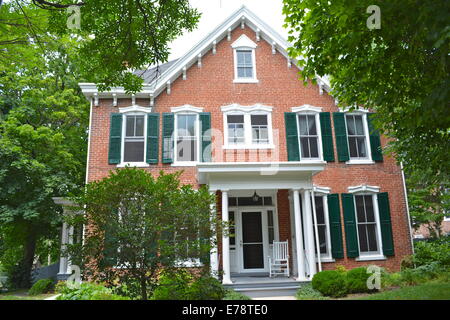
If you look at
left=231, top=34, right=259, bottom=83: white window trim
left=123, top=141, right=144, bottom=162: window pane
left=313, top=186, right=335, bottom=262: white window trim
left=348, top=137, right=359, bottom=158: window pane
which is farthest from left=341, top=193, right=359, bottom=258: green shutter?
left=123, top=141, right=144, bottom=162: window pane

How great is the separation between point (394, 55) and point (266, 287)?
7684 millimetres

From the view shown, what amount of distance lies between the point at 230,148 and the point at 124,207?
22.5ft

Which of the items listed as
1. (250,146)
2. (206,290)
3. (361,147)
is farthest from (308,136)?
(206,290)

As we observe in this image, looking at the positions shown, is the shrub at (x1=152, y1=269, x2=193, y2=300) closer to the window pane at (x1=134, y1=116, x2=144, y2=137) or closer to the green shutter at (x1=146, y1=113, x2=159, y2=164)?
the green shutter at (x1=146, y1=113, x2=159, y2=164)

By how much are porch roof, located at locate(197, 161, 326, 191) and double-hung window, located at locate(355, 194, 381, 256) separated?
307 cm

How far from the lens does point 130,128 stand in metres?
13.6

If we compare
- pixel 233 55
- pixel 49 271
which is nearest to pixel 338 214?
pixel 233 55

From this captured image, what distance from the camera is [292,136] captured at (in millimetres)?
13742

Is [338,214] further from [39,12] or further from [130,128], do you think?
[39,12]

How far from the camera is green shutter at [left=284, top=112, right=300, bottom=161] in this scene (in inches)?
533

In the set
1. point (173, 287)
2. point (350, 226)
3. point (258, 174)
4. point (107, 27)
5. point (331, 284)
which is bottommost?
point (331, 284)

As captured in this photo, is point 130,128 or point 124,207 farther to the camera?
point 130,128

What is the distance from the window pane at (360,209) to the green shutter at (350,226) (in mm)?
329

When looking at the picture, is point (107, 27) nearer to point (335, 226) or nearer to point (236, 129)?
point (236, 129)
